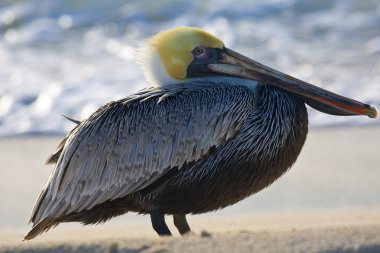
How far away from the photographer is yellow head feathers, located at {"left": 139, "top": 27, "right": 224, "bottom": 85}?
6.53 meters

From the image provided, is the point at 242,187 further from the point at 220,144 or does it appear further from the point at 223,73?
the point at 223,73

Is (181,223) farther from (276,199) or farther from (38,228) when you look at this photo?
(276,199)

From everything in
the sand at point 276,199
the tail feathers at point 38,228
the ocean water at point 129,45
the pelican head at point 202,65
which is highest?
the ocean water at point 129,45

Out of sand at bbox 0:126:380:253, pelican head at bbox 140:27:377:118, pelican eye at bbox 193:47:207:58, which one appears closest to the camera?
pelican head at bbox 140:27:377:118

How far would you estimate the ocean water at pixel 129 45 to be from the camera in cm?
1063

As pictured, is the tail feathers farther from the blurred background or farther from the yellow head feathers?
the blurred background

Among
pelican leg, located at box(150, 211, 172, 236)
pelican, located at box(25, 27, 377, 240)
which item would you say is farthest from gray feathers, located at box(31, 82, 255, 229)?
pelican leg, located at box(150, 211, 172, 236)

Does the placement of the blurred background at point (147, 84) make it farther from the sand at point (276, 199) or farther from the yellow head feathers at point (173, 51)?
the yellow head feathers at point (173, 51)

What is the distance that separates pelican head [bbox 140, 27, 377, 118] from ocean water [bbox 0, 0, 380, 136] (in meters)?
3.11

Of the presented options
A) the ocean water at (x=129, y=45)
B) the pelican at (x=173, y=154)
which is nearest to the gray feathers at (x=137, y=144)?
the pelican at (x=173, y=154)

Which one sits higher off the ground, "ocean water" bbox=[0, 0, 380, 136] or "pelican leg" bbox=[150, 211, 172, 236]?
"ocean water" bbox=[0, 0, 380, 136]

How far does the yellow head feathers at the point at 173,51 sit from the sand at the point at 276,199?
1.05 metres

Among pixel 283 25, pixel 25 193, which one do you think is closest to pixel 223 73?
pixel 25 193

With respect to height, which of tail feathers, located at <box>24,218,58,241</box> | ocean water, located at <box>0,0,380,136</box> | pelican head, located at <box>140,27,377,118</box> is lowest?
tail feathers, located at <box>24,218,58,241</box>
